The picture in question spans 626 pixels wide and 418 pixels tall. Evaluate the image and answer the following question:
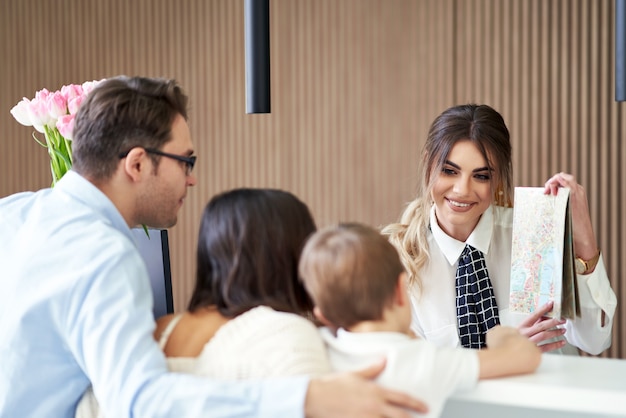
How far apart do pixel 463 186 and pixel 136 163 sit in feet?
3.58

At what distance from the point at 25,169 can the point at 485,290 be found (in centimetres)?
438

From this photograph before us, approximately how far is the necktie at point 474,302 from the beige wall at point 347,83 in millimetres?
2182

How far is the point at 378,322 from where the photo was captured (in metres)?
1.33

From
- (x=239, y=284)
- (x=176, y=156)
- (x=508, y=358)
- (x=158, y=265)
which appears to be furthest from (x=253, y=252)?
(x=158, y=265)

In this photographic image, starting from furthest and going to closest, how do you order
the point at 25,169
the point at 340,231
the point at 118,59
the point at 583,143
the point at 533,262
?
1. the point at 25,169
2. the point at 118,59
3. the point at 583,143
4. the point at 533,262
5. the point at 340,231

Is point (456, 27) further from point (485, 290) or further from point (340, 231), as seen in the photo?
point (340, 231)

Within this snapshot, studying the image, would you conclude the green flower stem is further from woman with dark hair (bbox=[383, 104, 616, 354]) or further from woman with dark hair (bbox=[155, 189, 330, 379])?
woman with dark hair (bbox=[383, 104, 616, 354])

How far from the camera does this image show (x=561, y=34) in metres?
4.46

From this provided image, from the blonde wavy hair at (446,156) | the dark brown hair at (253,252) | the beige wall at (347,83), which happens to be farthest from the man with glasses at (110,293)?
the beige wall at (347,83)

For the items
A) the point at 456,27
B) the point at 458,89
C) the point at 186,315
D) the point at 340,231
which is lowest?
the point at 186,315

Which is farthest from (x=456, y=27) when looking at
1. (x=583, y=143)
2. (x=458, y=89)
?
(x=583, y=143)

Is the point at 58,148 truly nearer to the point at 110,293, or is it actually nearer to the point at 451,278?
the point at 110,293

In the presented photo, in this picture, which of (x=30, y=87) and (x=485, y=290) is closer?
(x=485, y=290)

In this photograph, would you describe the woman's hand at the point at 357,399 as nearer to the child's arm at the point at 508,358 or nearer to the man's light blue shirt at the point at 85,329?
the man's light blue shirt at the point at 85,329
